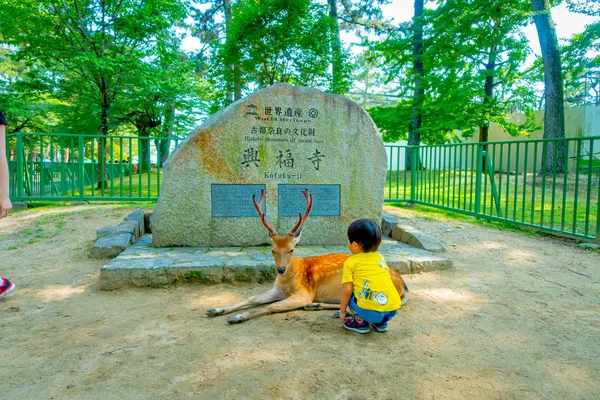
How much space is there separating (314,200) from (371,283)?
8.97 ft

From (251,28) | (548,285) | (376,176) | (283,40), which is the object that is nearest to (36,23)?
(251,28)

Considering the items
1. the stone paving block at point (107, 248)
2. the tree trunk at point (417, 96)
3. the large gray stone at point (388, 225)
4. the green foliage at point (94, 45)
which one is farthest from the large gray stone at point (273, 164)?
the tree trunk at point (417, 96)

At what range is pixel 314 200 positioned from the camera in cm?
546

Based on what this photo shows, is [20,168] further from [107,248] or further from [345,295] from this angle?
[345,295]

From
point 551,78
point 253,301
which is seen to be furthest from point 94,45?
point 551,78

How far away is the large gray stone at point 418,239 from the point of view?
5.14 m

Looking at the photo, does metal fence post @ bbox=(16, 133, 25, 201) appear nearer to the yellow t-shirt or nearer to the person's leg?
the yellow t-shirt

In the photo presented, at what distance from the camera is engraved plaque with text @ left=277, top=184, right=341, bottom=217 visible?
5367 mm

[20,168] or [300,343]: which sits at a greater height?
[20,168]

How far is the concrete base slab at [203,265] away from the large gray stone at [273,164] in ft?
1.17

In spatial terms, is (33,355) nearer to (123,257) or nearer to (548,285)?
(123,257)

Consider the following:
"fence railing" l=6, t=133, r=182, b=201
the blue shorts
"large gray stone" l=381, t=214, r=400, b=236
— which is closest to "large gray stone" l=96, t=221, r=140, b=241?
"fence railing" l=6, t=133, r=182, b=201

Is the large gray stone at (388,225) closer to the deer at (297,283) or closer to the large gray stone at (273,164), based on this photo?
the large gray stone at (273,164)

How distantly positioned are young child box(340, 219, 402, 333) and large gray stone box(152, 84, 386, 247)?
2567mm
